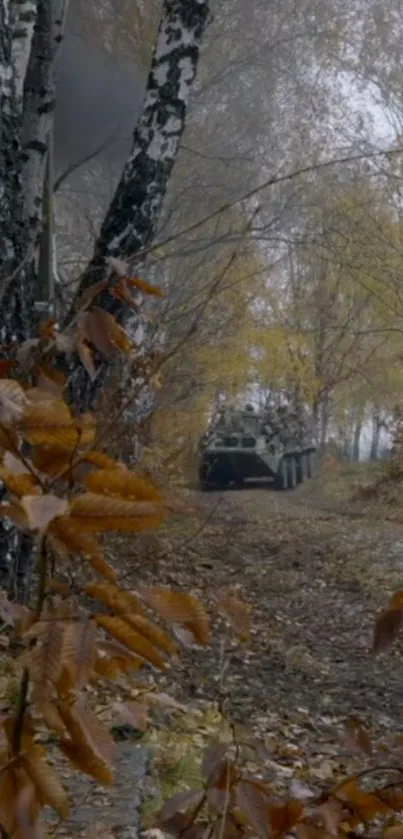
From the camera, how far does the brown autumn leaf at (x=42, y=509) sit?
93 cm

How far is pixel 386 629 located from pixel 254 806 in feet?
0.86

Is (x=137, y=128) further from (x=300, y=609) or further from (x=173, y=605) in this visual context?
(x=173, y=605)

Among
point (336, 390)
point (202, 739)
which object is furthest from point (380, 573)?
point (336, 390)

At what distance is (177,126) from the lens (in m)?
6.85

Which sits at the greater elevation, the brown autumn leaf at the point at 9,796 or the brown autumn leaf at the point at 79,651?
the brown autumn leaf at the point at 79,651

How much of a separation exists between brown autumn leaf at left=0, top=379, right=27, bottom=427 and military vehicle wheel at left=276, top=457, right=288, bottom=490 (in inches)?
1019

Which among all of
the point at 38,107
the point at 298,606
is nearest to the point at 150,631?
the point at 38,107

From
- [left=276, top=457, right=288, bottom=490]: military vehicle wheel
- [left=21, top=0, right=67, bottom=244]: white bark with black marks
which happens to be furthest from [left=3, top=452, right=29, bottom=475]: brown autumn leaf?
[left=276, top=457, right=288, bottom=490]: military vehicle wheel

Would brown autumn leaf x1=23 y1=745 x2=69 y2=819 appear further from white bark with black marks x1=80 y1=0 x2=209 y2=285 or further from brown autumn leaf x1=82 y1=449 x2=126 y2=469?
white bark with black marks x1=80 y1=0 x2=209 y2=285

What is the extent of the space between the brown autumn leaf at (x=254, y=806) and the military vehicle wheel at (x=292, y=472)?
26968 mm

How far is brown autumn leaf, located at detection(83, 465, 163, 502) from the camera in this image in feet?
3.56

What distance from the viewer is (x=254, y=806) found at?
1.49 meters

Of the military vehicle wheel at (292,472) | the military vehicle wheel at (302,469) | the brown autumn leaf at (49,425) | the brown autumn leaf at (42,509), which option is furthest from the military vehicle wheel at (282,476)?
the brown autumn leaf at (42,509)

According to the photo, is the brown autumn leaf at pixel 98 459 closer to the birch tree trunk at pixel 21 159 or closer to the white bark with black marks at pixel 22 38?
the birch tree trunk at pixel 21 159
